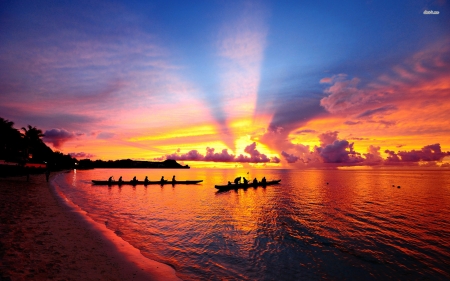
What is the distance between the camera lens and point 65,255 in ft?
32.8

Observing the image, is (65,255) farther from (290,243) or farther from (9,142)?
(9,142)

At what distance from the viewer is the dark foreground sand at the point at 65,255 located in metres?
8.40

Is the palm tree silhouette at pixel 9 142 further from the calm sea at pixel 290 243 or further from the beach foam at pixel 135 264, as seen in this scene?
the beach foam at pixel 135 264

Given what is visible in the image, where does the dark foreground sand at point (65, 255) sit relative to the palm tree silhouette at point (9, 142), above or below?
below

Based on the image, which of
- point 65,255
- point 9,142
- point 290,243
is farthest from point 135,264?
point 9,142

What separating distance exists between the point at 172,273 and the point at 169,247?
161 inches

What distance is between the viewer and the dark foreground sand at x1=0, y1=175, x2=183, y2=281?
8398mm

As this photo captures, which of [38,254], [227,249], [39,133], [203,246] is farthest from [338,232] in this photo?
[39,133]

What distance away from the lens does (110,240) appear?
13875mm

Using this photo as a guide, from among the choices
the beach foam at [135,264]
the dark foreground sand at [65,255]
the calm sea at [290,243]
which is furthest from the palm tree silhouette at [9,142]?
the beach foam at [135,264]

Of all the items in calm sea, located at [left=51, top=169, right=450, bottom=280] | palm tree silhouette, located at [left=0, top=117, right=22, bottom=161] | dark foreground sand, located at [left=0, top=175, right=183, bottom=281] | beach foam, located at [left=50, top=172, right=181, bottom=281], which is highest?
palm tree silhouette, located at [left=0, top=117, right=22, bottom=161]

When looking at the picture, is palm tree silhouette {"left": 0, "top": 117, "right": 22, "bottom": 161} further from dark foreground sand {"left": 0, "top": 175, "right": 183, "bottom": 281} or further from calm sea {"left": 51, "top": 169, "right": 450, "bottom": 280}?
dark foreground sand {"left": 0, "top": 175, "right": 183, "bottom": 281}

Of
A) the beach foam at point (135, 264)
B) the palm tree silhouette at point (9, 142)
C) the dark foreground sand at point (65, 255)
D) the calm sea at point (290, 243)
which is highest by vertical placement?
the palm tree silhouette at point (9, 142)

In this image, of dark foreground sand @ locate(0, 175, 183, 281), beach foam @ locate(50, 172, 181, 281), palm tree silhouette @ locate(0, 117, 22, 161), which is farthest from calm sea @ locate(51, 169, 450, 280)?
palm tree silhouette @ locate(0, 117, 22, 161)
